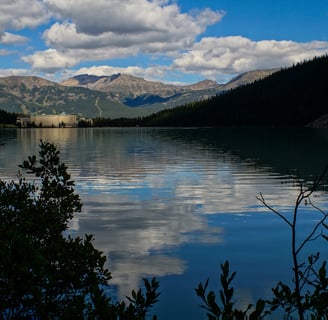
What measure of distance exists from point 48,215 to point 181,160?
5557 cm

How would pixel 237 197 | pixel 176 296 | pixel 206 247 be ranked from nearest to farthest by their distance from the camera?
A: 1. pixel 176 296
2. pixel 206 247
3. pixel 237 197

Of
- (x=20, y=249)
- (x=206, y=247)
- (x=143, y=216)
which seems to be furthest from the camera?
(x=143, y=216)

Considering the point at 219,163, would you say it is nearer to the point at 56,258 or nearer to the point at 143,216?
the point at 143,216

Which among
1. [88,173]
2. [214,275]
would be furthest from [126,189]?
[214,275]

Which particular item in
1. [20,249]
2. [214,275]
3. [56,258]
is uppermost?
[20,249]

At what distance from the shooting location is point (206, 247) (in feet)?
68.8

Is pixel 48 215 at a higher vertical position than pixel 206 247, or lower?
higher

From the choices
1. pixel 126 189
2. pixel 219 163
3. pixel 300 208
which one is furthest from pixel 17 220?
pixel 219 163

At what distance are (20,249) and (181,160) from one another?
2436 inches

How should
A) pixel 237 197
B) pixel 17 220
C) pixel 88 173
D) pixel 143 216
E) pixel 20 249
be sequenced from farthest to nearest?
pixel 88 173
pixel 237 197
pixel 143 216
pixel 17 220
pixel 20 249

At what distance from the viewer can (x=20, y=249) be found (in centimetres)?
591

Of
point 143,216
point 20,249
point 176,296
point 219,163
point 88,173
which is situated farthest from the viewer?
point 219,163

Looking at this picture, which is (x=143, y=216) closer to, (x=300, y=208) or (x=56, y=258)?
(x=300, y=208)

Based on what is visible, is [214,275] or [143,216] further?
[143,216]
